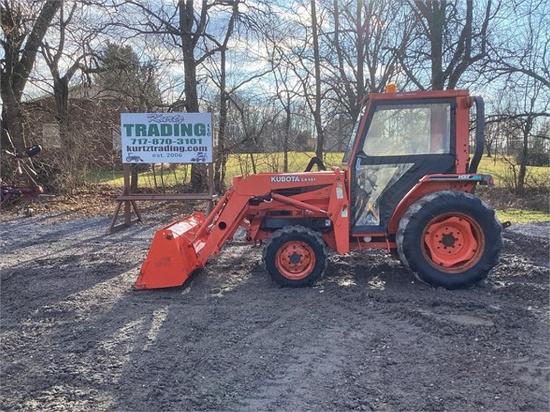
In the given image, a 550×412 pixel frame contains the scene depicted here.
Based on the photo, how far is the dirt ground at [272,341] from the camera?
302 cm

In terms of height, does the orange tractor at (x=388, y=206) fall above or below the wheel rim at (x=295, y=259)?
above

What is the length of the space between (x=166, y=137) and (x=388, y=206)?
5225 millimetres

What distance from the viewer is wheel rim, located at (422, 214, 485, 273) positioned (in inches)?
207

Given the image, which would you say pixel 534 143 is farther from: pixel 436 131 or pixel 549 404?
pixel 549 404

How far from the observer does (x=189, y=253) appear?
5.37 meters

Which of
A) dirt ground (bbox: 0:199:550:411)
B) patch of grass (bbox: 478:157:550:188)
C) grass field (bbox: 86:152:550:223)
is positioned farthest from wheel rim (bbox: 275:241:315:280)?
patch of grass (bbox: 478:157:550:188)

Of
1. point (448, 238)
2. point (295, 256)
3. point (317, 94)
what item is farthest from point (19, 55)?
point (448, 238)

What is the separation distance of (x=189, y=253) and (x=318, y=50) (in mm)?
12281

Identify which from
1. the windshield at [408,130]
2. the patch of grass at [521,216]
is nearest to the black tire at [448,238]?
the windshield at [408,130]

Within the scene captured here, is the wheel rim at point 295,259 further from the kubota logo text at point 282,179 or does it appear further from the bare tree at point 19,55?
the bare tree at point 19,55

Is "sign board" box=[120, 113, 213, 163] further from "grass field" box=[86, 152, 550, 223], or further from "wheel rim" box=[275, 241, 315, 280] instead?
"wheel rim" box=[275, 241, 315, 280]

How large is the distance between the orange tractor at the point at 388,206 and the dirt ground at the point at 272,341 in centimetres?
34

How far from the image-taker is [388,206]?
5.53m

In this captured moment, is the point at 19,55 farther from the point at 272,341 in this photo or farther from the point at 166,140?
the point at 272,341
